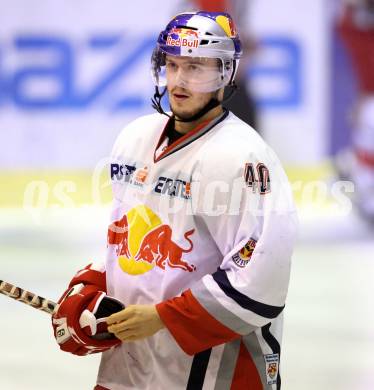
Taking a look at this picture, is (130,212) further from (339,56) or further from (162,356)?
(339,56)

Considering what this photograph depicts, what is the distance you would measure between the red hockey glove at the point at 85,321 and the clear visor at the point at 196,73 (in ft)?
1.55

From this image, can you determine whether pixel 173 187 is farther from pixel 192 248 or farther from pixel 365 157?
pixel 365 157

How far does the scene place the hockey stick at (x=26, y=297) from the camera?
226cm

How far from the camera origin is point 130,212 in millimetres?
2293

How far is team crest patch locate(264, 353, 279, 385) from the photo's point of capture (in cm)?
224

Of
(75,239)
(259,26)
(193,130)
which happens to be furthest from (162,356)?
(259,26)

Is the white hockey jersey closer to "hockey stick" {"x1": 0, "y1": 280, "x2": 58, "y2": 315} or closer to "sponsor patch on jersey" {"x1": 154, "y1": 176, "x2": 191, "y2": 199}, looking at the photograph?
"sponsor patch on jersey" {"x1": 154, "y1": 176, "x2": 191, "y2": 199}

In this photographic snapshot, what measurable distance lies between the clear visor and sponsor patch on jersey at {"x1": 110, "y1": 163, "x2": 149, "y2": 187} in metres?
0.19

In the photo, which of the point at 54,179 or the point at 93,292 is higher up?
the point at 93,292

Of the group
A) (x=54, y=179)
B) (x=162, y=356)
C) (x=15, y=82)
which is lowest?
(x=54, y=179)

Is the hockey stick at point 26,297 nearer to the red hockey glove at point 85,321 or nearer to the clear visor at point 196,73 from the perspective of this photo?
the red hockey glove at point 85,321

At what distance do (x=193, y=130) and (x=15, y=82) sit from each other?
510cm

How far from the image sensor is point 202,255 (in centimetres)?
219

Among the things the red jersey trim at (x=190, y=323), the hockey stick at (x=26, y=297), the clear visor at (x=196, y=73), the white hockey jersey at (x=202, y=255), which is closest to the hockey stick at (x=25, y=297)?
the hockey stick at (x=26, y=297)
